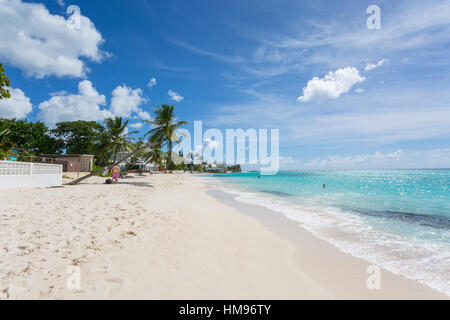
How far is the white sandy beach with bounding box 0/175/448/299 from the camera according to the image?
2.60m

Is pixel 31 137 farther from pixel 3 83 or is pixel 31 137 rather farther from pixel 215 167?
pixel 215 167

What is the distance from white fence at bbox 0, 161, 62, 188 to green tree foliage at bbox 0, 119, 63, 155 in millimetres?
22583

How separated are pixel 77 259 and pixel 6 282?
0.81 metres

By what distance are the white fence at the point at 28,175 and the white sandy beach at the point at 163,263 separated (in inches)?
240

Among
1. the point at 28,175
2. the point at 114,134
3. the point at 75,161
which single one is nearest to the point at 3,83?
the point at 28,175

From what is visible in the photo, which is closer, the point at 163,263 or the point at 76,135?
the point at 163,263

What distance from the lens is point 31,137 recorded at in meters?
33.2

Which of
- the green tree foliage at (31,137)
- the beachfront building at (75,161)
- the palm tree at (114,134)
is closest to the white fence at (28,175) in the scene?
the palm tree at (114,134)

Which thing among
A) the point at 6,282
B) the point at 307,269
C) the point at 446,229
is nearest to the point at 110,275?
the point at 6,282

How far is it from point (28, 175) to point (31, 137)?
104ft

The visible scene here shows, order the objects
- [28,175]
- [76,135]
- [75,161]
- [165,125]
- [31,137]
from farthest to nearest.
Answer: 1. [76,135]
2. [31,137]
3. [75,161]
4. [165,125]
5. [28,175]

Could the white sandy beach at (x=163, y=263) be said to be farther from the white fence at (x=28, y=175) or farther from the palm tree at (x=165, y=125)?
the palm tree at (x=165, y=125)

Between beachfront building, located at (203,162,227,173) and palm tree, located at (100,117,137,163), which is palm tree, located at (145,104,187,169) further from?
beachfront building, located at (203,162,227,173)

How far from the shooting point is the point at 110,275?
2.83m
